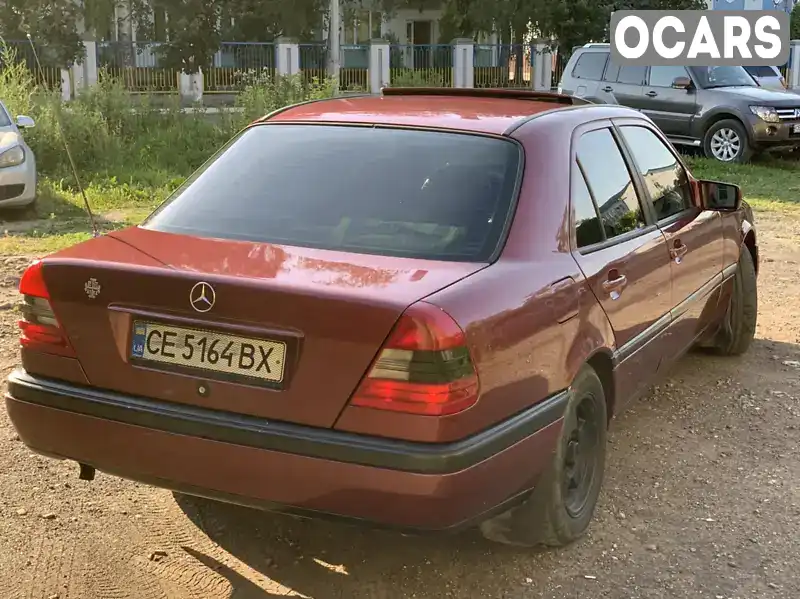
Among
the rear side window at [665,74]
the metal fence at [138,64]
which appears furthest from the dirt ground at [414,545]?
the metal fence at [138,64]

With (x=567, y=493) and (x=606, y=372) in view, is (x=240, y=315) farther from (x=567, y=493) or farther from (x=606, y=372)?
(x=606, y=372)

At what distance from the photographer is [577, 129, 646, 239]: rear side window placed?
3850mm

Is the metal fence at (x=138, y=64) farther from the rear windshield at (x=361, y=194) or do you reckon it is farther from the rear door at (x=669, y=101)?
the rear windshield at (x=361, y=194)

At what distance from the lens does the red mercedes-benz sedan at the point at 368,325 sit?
2.75 metres

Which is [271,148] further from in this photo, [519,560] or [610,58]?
[610,58]

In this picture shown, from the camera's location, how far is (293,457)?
278 centimetres

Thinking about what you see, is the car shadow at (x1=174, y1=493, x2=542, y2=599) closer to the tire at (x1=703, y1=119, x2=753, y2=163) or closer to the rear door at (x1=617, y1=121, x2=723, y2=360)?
the rear door at (x1=617, y1=121, x2=723, y2=360)

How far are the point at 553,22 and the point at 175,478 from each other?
1197 inches

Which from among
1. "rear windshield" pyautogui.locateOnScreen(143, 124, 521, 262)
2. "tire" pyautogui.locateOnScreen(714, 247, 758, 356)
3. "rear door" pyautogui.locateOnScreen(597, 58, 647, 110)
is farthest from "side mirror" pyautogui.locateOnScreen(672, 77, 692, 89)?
"rear windshield" pyautogui.locateOnScreen(143, 124, 521, 262)

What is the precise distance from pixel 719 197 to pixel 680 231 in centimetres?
56

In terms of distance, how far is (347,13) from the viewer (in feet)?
109

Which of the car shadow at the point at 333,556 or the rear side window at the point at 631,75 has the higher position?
the rear side window at the point at 631,75

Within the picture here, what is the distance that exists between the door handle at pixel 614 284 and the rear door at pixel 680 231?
2.42 ft

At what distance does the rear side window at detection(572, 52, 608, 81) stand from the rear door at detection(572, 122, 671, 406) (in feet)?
44.9
